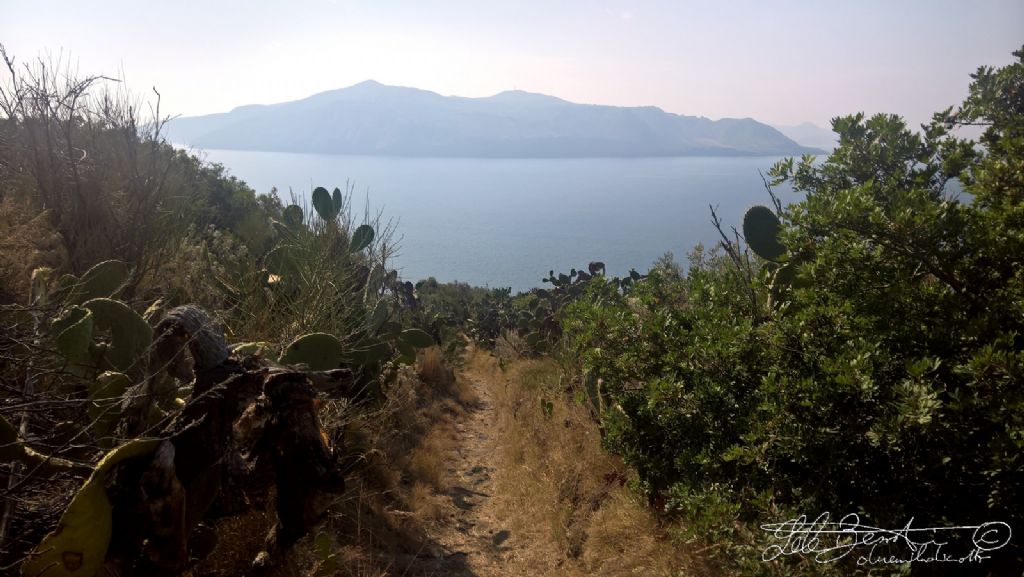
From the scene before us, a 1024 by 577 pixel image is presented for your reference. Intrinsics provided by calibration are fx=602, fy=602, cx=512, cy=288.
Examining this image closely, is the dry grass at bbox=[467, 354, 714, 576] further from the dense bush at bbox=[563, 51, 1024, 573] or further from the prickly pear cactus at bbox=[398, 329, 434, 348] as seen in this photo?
the prickly pear cactus at bbox=[398, 329, 434, 348]

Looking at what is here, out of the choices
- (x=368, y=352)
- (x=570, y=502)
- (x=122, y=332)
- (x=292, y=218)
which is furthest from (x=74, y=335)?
(x=292, y=218)

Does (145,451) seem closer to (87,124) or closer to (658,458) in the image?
(658,458)

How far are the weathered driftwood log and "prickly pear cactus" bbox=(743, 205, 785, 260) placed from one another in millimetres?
3495

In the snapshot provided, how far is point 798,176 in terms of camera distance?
11.8 feet

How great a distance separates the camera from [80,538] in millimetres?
2008

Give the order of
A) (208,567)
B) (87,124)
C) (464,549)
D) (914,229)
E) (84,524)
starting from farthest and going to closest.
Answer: (87,124), (464,549), (208,567), (914,229), (84,524)

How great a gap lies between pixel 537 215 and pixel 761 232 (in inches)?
4331

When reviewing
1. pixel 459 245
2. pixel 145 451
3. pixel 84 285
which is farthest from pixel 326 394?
pixel 459 245

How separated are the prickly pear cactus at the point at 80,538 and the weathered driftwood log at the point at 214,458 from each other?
12 centimetres

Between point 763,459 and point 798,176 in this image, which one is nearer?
point 763,459

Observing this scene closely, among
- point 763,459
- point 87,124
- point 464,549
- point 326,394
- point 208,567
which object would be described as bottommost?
point 464,549

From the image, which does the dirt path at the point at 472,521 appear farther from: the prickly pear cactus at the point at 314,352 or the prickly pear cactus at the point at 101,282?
the prickly pear cactus at the point at 101,282

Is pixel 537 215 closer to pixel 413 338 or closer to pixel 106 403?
pixel 413 338

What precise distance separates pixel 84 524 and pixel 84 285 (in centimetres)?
196
